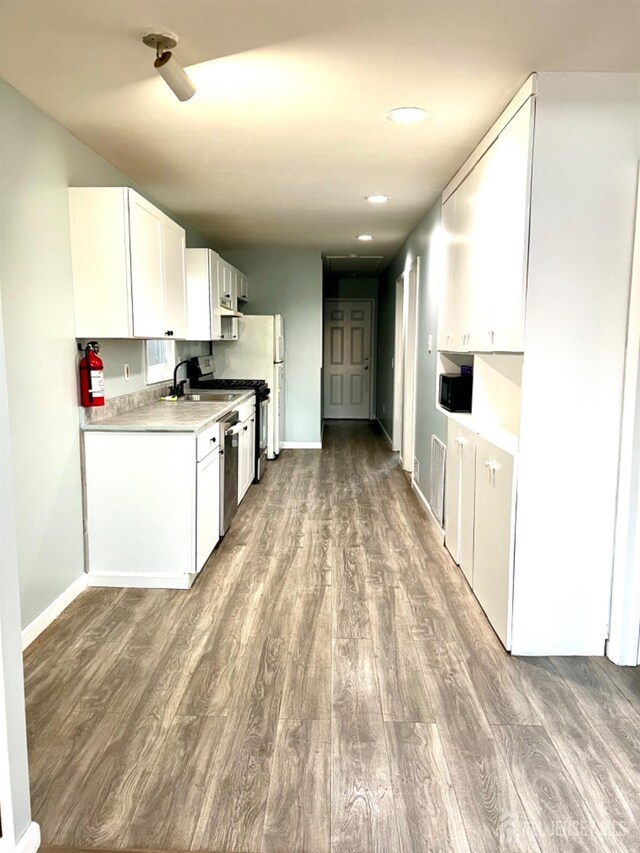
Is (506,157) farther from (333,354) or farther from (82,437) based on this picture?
(333,354)

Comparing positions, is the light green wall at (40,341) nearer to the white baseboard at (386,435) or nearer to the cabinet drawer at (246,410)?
the cabinet drawer at (246,410)

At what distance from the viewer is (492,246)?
284 cm

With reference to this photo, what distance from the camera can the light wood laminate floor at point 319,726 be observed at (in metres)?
1.66

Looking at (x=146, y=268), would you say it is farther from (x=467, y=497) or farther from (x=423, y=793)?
(x=423, y=793)

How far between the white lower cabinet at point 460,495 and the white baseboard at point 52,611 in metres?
2.08

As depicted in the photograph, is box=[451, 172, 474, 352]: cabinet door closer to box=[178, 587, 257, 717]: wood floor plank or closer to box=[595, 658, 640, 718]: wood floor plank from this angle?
box=[595, 658, 640, 718]: wood floor plank

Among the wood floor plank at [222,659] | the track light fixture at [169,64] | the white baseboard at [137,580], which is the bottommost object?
the wood floor plank at [222,659]

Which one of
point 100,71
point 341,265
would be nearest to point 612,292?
point 100,71

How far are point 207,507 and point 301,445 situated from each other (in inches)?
150

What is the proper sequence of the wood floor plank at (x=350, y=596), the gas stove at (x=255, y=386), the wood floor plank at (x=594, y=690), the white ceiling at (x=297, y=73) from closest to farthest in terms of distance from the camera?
the white ceiling at (x=297, y=73)
the wood floor plank at (x=594, y=690)
the wood floor plank at (x=350, y=596)
the gas stove at (x=255, y=386)

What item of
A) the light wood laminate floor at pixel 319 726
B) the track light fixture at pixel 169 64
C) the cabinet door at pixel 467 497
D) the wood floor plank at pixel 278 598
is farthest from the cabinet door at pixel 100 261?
the cabinet door at pixel 467 497

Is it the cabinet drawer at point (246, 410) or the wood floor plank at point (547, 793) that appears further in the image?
the cabinet drawer at point (246, 410)

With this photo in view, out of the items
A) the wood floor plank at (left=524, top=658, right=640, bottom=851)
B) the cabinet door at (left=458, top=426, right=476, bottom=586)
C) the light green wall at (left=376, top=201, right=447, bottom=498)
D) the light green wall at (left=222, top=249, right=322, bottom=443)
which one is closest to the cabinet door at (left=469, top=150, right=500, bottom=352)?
the cabinet door at (left=458, top=426, right=476, bottom=586)

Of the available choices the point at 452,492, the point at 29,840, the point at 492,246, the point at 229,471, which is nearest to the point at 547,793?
the point at 29,840
